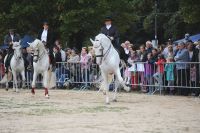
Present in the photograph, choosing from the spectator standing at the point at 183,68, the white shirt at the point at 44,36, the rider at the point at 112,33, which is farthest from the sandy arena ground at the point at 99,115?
the white shirt at the point at 44,36

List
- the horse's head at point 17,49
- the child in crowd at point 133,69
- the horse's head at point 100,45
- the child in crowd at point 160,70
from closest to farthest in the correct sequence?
the horse's head at point 100,45
the child in crowd at point 160,70
the horse's head at point 17,49
the child in crowd at point 133,69

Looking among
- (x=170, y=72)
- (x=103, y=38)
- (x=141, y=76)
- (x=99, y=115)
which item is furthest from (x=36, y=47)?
(x=99, y=115)

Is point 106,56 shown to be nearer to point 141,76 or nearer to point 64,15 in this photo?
point 141,76

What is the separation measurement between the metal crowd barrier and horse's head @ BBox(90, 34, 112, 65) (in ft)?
15.3

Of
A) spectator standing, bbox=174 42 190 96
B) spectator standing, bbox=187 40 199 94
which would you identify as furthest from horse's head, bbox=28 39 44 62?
spectator standing, bbox=187 40 199 94

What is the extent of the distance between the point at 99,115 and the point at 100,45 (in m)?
4.76

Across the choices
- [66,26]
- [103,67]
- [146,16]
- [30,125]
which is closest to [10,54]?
[103,67]

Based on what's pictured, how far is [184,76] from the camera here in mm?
24500

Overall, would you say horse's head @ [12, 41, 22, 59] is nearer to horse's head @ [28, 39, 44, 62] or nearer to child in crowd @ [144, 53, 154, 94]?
horse's head @ [28, 39, 44, 62]

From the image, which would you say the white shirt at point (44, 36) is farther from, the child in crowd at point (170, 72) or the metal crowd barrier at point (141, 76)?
the child in crowd at point (170, 72)

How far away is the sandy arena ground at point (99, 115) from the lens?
13770 millimetres

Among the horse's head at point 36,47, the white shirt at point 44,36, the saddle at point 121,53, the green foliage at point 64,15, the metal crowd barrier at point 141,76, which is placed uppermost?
the green foliage at point 64,15

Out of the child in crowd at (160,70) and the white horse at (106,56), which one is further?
the child in crowd at (160,70)

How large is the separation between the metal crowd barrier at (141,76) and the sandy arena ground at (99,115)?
5.08 ft
